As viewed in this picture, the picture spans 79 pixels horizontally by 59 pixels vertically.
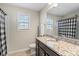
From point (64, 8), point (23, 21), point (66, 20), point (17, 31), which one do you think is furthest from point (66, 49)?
point (17, 31)

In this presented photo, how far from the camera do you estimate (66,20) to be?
205 cm

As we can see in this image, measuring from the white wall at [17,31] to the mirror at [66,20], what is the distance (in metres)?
0.71

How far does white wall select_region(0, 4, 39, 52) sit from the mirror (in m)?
0.71

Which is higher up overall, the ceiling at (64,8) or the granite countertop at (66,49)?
the ceiling at (64,8)

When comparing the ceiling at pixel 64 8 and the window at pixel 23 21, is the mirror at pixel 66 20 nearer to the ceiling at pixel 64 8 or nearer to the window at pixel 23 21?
the ceiling at pixel 64 8

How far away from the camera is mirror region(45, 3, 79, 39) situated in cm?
179

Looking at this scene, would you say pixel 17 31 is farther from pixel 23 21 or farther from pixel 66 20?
pixel 66 20

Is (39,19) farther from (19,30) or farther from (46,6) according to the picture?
(19,30)

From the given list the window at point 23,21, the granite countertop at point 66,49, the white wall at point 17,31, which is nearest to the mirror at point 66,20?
the granite countertop at point 66,49

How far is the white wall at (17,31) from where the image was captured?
2.93 meters

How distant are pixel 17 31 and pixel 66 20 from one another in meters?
1.83

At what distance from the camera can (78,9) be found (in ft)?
5.72

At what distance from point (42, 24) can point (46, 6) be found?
64 centimetres

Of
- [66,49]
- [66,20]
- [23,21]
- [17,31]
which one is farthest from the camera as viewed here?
[17,31]
